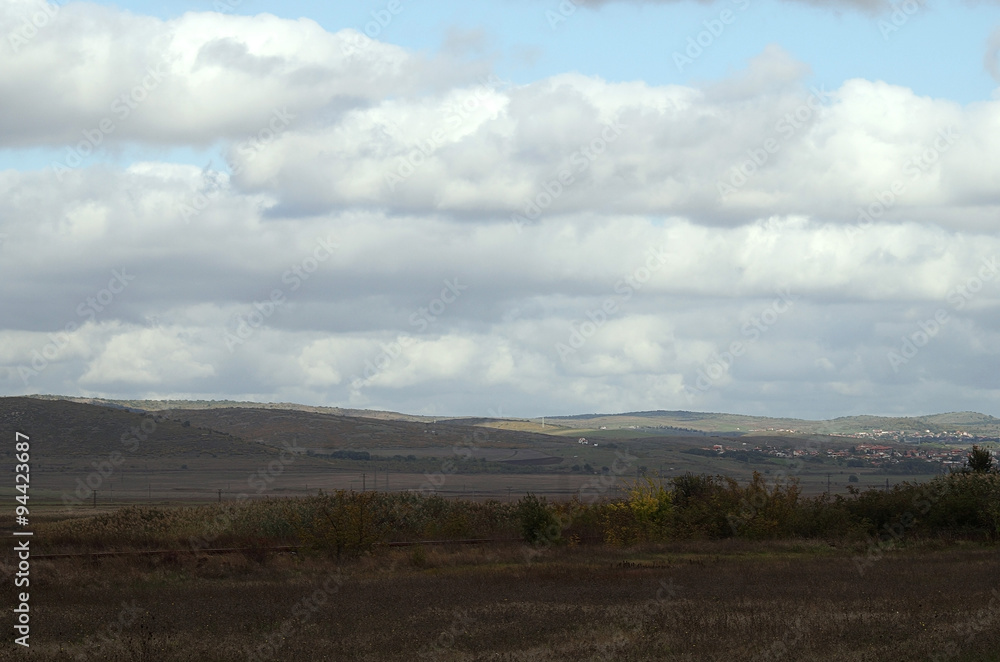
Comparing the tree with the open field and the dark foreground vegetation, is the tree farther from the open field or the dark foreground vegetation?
the open field

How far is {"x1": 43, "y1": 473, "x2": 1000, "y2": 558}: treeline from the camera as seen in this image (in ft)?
137

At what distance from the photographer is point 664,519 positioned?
4500 cm

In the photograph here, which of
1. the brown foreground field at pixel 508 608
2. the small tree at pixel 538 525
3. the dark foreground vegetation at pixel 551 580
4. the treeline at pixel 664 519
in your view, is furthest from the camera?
the treeline at pixel 664 519

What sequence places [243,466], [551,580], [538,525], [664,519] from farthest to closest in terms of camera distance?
1. [243,466]
2. [664,519]
3. [538,525]
4. [551,580]

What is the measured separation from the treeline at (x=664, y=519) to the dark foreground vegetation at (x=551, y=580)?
0.10 m

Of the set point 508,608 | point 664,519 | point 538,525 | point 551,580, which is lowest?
point 664,519

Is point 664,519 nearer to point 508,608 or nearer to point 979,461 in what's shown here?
point 979,461

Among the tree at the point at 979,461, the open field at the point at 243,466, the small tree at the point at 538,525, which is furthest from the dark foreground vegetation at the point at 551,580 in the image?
the open field at the point at 243,466

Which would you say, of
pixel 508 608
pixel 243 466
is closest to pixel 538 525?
pixel 508 608

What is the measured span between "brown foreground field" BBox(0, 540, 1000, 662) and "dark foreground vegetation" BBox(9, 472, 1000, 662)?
9 centimetres

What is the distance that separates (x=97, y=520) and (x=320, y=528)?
17262 millimetres

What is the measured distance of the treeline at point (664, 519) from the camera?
41.9 m

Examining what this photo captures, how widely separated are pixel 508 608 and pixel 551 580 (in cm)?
685

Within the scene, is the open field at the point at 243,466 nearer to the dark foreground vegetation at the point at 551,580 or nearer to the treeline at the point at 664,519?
the treeline at the point at 664,519
